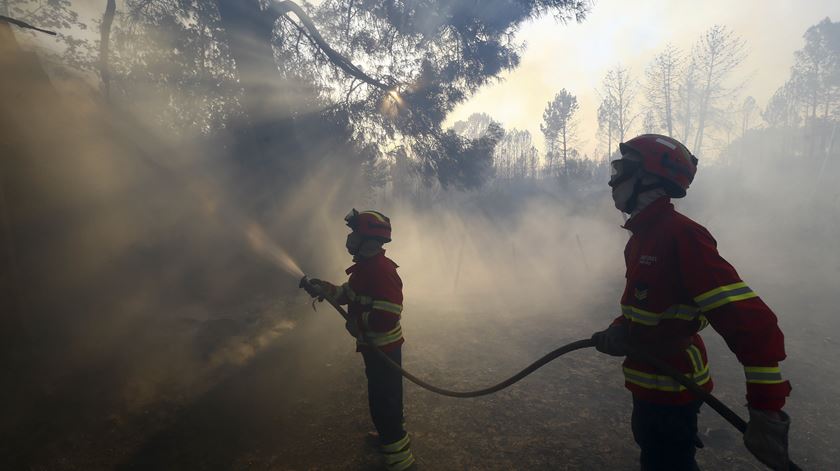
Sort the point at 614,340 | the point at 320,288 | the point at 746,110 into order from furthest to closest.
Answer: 1. the point at 746,110
2. the point at 320,288
3. the point at 614,340

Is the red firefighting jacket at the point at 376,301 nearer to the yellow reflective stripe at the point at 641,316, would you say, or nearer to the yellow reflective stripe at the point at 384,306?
the yellow reflective stripe at the point at 384,306

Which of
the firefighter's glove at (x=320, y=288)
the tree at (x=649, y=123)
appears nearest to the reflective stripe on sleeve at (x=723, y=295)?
the firefighter's glove at (x=320, y=288)

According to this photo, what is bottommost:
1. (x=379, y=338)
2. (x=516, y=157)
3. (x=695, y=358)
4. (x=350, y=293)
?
(x=695, y=358)

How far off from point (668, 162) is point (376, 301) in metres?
2.48

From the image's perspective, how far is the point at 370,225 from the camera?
3396mm

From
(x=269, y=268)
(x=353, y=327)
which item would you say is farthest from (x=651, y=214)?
(x=269, y=268)

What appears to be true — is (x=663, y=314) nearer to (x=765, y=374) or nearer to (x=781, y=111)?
(x=765, y=374)

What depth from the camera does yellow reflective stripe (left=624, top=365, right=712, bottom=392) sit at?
1988mm

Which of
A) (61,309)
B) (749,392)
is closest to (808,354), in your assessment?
(749,392)

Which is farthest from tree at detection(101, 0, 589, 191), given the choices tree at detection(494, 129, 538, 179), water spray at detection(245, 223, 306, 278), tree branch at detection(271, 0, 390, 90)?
tree at detection(494, 129, 538, 179)

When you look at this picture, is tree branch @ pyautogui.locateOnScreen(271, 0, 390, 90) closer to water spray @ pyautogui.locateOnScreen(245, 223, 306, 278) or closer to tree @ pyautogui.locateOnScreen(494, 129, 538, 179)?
water spray @ pyautogui.locateOnScreen(245, 223, 306, 278)

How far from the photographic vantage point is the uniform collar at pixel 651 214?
2064 mm

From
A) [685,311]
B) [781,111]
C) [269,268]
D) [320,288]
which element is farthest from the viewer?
[781,111]

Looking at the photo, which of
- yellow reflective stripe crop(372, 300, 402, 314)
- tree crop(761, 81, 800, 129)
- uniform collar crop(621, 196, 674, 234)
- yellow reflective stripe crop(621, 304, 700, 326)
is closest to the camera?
yellow reflective stripe crop(621, 304, 700, 326)
